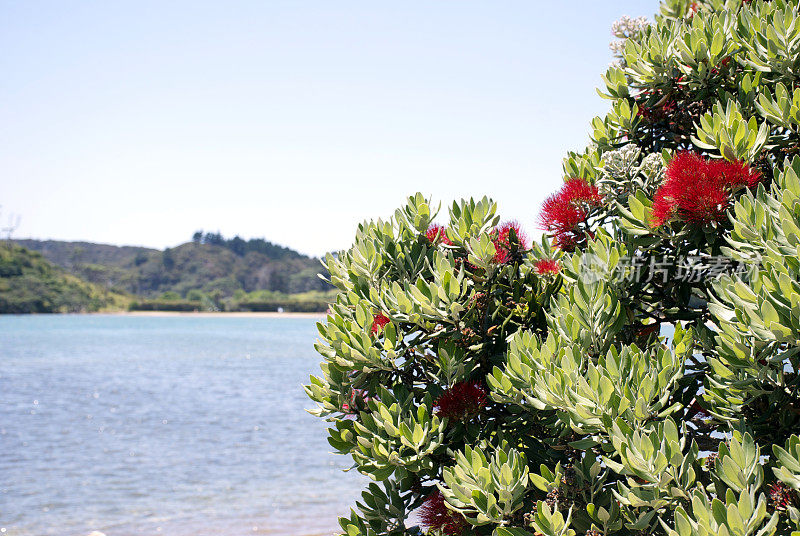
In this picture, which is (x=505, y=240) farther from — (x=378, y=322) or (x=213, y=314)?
(x=213, y=314)

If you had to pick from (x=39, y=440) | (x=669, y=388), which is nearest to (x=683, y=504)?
(x=669, y=388)

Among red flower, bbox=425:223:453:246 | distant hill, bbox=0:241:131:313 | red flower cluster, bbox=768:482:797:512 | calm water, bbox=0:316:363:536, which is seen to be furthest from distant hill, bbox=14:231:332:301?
red flower cluster, bbox=768:482:797:512

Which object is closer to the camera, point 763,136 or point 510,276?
point 763,136

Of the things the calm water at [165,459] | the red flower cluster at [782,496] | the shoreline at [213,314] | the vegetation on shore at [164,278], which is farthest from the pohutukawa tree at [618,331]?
the shoreline at [213,314]

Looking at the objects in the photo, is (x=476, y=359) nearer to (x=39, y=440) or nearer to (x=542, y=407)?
(x=542, y=407)

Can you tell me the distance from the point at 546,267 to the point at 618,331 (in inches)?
19.3

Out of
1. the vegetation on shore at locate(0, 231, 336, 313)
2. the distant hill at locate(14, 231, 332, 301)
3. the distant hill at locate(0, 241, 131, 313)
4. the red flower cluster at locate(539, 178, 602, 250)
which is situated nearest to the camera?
the red flower cluster at locate(539, 178, 602, 250)

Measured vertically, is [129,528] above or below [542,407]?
below

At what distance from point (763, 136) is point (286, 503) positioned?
891 centimetres

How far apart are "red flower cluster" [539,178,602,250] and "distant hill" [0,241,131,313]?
110 m

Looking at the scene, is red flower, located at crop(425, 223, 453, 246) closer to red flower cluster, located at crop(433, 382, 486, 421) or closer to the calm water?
red flower cluster, located at crop(433, 382, 486, 421)

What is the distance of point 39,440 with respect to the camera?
46.1ft

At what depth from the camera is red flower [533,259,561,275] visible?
8.56ft

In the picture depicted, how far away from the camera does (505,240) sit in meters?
2.66
